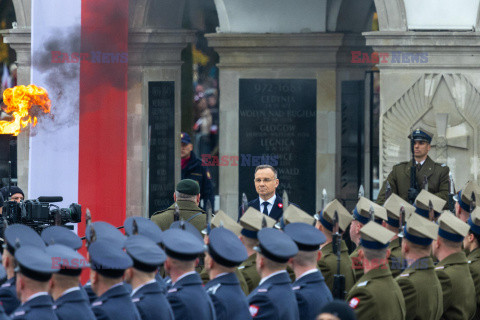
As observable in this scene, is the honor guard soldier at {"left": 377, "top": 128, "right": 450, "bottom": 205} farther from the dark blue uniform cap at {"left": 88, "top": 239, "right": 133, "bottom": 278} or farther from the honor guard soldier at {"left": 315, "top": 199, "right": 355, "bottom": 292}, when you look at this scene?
the dark blue uniform cap at {"left": 88, "top": 239, "right": 133, "bottom": 278}

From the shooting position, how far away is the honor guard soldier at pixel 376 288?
7.65 meters

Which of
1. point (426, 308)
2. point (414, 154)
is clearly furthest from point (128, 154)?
point (426, 308)

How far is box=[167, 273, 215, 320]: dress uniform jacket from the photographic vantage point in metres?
7.39

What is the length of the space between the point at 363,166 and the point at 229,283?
994 cm

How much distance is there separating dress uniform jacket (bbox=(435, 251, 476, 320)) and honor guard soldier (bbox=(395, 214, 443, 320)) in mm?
243

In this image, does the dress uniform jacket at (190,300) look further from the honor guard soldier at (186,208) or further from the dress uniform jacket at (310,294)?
the honor guard soldier at (186,208)

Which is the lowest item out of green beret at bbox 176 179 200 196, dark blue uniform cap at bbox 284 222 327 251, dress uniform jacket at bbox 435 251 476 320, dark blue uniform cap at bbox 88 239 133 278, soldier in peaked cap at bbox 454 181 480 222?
dress uniform jacket at bbox 435 251 476 320

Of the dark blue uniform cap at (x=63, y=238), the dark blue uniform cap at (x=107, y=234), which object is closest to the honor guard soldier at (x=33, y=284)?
the dark blue uniform cap at (x=107, y=234)

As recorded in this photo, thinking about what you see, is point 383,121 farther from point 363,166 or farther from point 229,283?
point 229,283

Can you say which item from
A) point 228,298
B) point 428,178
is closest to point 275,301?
point 228,298

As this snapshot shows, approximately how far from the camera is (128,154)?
54.2 feet

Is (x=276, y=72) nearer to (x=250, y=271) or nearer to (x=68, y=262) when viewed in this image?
(x=250, y=271)

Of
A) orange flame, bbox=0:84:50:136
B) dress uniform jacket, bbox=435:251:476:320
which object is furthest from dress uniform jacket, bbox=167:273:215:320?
orange flame, bbox=0:84:50:136

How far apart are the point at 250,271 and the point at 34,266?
8.80 ft
